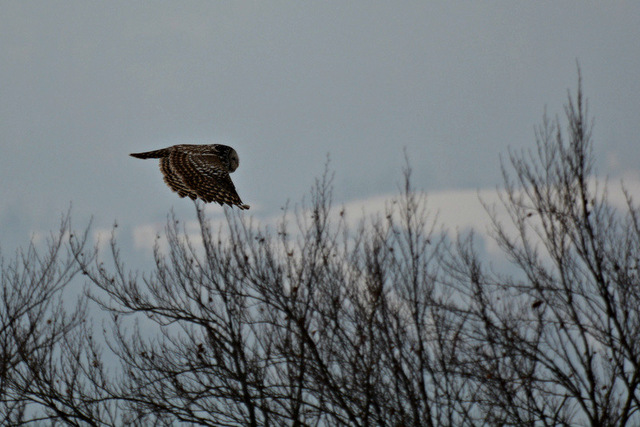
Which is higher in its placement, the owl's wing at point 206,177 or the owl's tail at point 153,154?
the owl's tail at point 153,154

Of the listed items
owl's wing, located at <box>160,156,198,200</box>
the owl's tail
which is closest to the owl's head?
the owl's tail

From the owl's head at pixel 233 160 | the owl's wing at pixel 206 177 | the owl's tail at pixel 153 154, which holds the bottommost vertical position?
the owl's wing at pixel 206 177

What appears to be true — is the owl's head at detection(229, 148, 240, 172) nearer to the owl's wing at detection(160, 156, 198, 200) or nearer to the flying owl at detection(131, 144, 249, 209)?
the flying owl at detection(131, 144, 249, 209)

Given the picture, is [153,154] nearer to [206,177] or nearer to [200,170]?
[200,170]

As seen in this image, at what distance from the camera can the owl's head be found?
12328mm

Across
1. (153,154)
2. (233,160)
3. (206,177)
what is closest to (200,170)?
(206,177)

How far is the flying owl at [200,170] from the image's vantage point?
9.75 metres

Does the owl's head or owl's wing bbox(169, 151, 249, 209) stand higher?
the owl's head

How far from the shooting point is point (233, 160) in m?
12.4

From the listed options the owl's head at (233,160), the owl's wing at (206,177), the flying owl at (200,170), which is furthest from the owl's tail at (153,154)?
the owl's head at (233,160)

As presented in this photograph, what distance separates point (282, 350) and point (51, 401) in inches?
182

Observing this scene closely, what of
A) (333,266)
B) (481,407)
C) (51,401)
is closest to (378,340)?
(333,266)

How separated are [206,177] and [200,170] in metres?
0.29

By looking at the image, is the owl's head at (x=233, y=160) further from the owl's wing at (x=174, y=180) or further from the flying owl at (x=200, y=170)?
the owl's wing at (x=174, y=180)
